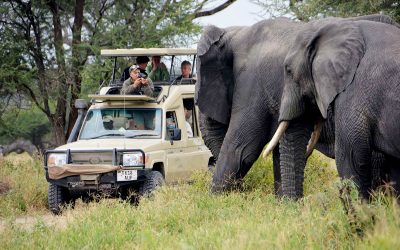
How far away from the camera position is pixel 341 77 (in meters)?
8.57

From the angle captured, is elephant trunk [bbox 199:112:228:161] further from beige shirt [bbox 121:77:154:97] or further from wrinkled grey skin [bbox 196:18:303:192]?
beige shirt [bbox 121:77:154:97]

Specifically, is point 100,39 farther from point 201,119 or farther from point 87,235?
point 87,235

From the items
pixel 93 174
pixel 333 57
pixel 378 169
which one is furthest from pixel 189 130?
pixel 333 57

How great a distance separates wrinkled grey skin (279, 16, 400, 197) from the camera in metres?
7.98

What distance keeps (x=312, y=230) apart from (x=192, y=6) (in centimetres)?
1594

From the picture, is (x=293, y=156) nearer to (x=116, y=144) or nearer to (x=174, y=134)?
(x=174, y=134)

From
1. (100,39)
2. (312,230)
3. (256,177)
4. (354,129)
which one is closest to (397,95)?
(354,129)

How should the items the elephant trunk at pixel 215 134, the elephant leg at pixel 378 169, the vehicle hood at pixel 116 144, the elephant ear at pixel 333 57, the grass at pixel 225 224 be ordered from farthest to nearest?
1. the vehicle hood at pixel 116 144
2. the elephant trunk at pixel 215 134
3. the elephant leg at pixel 378 169
4. the elephant ear at pixel 333 57
5. the grass at pixel 225 224

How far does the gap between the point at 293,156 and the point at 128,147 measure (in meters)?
2.97

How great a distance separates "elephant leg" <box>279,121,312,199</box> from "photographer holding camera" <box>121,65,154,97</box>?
142 inches

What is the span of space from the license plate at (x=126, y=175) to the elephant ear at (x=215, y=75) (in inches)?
50.8

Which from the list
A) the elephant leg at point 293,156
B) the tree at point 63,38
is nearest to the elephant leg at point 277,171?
the elephant leg at point 293,156

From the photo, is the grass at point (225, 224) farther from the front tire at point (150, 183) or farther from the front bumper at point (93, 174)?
the front bumper at point (93, 174)

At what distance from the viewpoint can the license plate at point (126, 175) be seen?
12.3 meters
